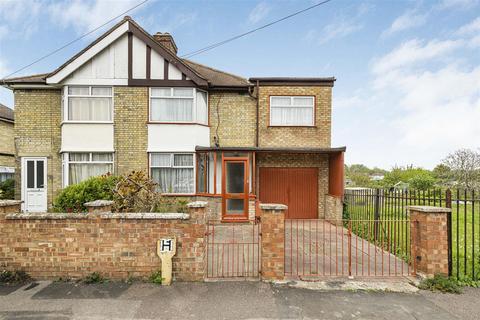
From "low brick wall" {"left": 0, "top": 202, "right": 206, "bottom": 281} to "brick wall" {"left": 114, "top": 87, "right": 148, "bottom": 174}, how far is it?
5593mm

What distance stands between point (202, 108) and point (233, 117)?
56.7 inches

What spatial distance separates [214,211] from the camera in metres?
9.92

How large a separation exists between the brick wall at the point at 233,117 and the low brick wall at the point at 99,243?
670cm

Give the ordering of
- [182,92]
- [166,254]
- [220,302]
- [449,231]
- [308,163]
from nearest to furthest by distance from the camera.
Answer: [220,302] < [166,254] < [449,231] < [182,92] < [308,163]

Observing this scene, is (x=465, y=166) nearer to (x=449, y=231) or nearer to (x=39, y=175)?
(x=449, y=231)

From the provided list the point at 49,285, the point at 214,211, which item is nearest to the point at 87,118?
the point at 214,211

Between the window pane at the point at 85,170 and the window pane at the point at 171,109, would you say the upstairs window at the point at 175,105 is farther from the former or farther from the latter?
the window pane at the point at 85,170

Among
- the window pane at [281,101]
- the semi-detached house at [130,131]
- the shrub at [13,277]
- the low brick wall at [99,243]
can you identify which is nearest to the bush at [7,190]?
the semi-detached house at [130,131]

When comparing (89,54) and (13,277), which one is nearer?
(13,277)

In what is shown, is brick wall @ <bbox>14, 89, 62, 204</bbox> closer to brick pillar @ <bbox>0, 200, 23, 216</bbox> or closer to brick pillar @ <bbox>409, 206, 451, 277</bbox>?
brick pillar @ <bbox>0, 200, 23, 216</bbox>

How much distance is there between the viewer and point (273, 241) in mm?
4586

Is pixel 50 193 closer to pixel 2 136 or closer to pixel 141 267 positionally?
pixel 141 267

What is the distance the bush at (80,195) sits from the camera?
7.32 metres

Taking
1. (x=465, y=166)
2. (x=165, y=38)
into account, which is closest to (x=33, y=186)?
(x=165, y=38)
